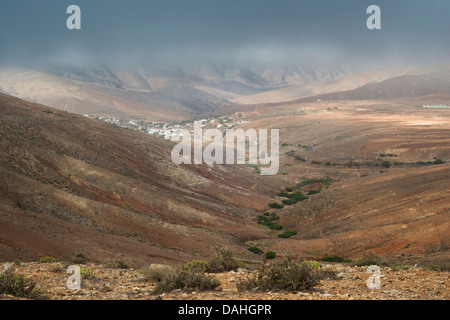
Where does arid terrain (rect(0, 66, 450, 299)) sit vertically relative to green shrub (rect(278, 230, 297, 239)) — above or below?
above

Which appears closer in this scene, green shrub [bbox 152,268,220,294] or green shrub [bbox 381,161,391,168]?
green shrub [bbox 152,268,220,294]

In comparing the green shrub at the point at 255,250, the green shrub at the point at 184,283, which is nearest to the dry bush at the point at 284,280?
the green shrub at the point at 184,283

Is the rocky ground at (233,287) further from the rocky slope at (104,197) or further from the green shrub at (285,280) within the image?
the rocky slope at (104,197)

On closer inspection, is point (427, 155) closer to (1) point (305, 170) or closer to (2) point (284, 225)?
(1) point (305, 170)

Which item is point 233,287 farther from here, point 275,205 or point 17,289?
point 275,205

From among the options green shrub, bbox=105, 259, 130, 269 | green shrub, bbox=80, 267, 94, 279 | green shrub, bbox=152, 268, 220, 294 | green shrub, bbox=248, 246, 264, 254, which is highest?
green shrub, bbox=152, 268, 220, 294

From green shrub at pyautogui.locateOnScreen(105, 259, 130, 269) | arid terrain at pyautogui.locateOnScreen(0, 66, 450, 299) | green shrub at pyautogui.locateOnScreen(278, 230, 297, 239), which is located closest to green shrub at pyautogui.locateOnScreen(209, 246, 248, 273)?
arid terrain at pyautogui.locateOnScreen(0, 66, 450, 299)

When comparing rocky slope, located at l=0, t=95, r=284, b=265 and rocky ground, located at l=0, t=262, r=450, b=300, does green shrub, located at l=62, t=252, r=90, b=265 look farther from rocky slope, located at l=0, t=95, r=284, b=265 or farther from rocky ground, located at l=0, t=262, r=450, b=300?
rocky slope, located at l=0, t=95, r=284, b=265
